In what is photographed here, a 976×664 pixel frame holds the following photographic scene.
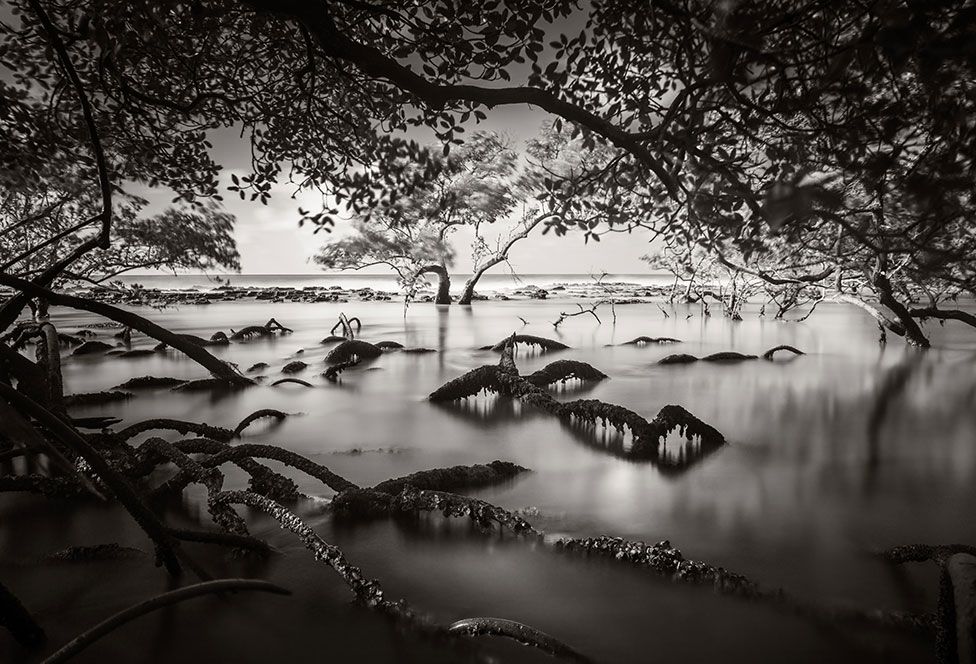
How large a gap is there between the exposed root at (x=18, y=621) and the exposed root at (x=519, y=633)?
2066 millimetres

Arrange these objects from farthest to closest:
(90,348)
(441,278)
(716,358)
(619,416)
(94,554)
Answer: (441,278) < (90,348) < (716,358) < (619,416) < (94,554)

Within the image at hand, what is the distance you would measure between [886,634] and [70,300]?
5164 mm

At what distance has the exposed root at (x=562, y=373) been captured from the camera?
10.1 metres

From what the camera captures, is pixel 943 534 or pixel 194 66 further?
pixel 194 66

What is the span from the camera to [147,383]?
9.97m

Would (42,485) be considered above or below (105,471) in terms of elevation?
below

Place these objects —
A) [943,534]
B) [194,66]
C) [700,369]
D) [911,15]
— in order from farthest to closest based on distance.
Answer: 1. [700,369]
2. [194,66]
3. [943,534]
4. [911,15]

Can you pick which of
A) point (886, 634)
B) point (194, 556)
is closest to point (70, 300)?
point (194, 556)

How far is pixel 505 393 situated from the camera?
9086mm

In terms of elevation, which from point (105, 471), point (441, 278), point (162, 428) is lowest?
point (162, 428)

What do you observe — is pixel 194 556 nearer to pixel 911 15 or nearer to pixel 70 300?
pixel 70 300

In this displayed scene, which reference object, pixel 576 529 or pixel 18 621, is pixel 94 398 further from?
pixel 576 529

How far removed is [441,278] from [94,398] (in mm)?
31901

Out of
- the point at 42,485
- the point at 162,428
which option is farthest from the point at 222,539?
the point at 162,428
